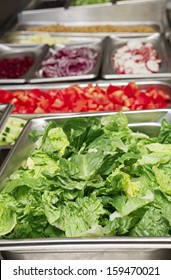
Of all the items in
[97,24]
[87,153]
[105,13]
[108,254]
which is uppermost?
[105,13]

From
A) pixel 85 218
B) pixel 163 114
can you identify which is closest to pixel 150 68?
pixel 163 114

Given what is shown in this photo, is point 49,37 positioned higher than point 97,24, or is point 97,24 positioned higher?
point 97,24

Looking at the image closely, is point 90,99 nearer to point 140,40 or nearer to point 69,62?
point 69,62

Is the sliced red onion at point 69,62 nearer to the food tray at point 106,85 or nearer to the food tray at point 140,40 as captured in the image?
the food tray at point 140,40

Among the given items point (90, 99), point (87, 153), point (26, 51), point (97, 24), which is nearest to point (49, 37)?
point (26, 51)

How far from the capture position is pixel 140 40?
451 centimetres

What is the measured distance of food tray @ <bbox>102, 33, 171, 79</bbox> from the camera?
3519 millimetres

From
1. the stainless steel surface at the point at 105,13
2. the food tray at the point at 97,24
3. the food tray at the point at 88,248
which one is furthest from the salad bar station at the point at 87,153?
the stainless steel surface at the point at 105,13

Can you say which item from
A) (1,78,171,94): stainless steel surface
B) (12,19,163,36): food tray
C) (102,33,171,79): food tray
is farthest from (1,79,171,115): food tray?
(12,19,163,36): food tray

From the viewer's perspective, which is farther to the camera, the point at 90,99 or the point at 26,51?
the point at 26,51

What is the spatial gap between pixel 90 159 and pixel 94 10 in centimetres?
360

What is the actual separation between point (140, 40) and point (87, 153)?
2.71 meters

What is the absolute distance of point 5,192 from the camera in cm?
190

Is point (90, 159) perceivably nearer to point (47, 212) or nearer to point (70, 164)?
point (70, 164)
